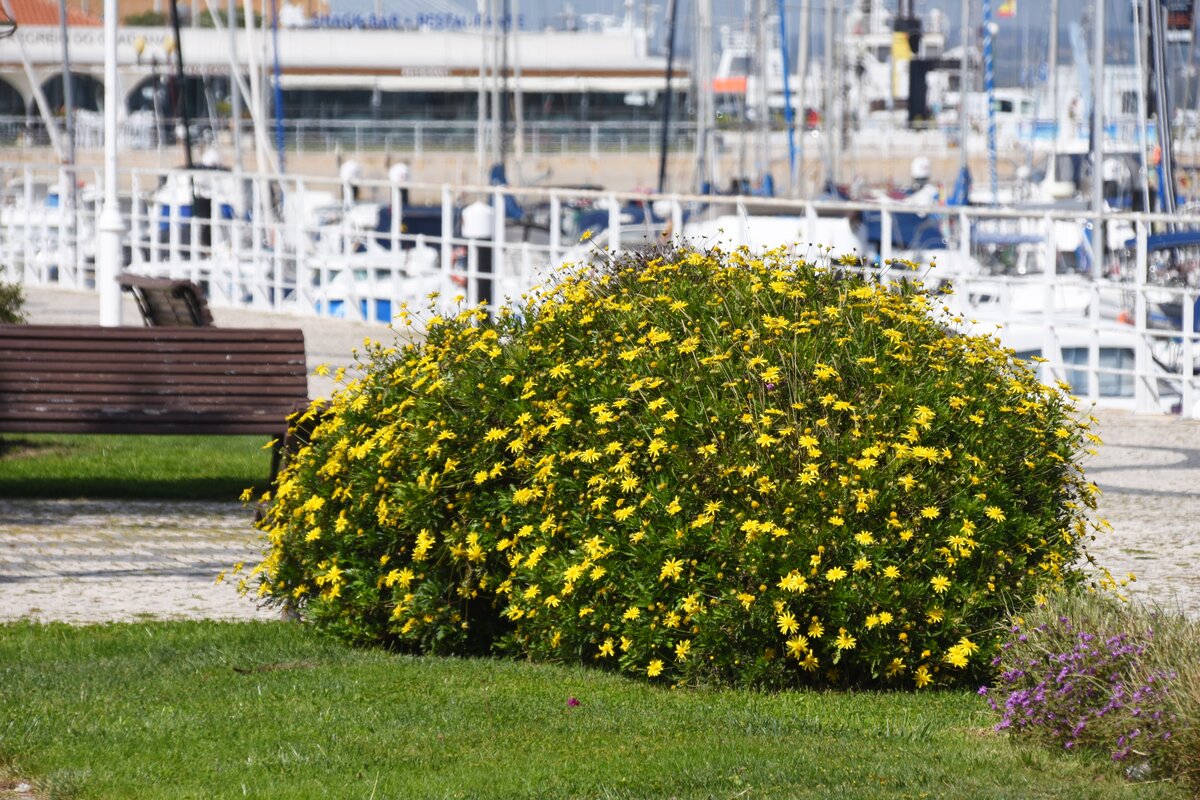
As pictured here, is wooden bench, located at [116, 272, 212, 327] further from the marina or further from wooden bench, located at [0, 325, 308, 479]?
wooden bench, located at [0, 325, 308, 479]

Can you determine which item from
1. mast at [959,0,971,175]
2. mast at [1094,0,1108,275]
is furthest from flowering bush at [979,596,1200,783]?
mast at [959,0,971,175]

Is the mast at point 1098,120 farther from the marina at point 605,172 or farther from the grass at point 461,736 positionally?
the grass at point 461,736

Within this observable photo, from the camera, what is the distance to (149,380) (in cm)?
1016

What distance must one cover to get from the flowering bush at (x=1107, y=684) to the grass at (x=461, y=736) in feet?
0.29

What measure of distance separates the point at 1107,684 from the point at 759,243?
16400mm

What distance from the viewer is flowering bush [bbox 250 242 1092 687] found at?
6.05 metres

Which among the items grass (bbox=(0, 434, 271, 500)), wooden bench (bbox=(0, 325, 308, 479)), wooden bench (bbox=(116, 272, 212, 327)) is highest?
wooden bench (bbox=(116, 272, 212, 327))

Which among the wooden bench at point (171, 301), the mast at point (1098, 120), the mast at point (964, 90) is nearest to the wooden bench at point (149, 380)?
the wooden bench at point (171, 301)

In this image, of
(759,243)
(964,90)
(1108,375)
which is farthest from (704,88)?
(1108,375)

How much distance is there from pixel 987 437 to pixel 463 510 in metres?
1.93

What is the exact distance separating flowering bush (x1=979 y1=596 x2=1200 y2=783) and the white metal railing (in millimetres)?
2201

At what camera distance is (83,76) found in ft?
247

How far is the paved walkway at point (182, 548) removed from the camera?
8078 mm

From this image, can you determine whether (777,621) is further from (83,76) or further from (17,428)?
(83,76)
